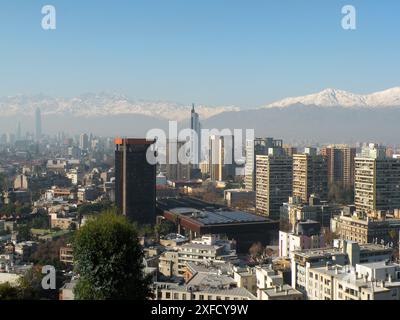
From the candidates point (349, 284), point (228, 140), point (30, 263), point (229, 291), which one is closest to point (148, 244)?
point (30, 263)

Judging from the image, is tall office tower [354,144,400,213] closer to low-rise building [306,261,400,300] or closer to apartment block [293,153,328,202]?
apartment block [293,153,328,202]

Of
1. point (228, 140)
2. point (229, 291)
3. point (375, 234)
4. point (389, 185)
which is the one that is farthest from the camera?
point (228, 140)

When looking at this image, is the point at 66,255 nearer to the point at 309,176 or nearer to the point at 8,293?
the point at 8,293

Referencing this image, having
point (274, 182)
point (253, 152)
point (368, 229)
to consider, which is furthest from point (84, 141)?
point (368, 229)

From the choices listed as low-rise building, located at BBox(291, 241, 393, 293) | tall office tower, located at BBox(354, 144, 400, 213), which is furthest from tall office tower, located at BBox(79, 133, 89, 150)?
low-rise building, located at BBox(291, 241, 393, 293)
